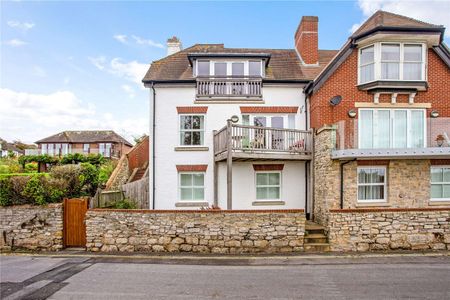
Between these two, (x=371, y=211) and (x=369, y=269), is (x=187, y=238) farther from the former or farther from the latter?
(x=371, y=211)

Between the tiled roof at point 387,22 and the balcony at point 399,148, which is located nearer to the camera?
the balcony at point 399,148

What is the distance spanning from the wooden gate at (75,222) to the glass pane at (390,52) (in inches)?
563

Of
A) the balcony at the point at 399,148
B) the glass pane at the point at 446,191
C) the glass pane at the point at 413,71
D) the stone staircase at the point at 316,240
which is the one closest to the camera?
the stone staircase at the point at 316,240

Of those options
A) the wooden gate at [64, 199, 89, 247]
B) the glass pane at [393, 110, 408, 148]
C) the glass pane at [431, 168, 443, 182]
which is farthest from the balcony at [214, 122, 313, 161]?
the wooden gate at [64, 199, 89, 247]

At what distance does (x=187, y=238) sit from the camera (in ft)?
33.8

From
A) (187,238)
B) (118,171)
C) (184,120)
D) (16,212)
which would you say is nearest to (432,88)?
(184,120)

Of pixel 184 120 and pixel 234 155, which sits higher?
pixel 184 120

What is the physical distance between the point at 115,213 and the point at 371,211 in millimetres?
9127

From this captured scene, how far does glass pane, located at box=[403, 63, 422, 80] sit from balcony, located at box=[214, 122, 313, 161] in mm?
5301

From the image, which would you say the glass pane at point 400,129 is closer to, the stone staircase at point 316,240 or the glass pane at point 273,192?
the stone staircase at point 316,240

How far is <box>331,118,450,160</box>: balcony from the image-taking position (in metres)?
11.5

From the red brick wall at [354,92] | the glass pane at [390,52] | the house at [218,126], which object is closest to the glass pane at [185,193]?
the house at [218,126]

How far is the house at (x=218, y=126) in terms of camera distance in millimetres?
14219

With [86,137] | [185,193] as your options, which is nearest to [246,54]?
[185,193]
